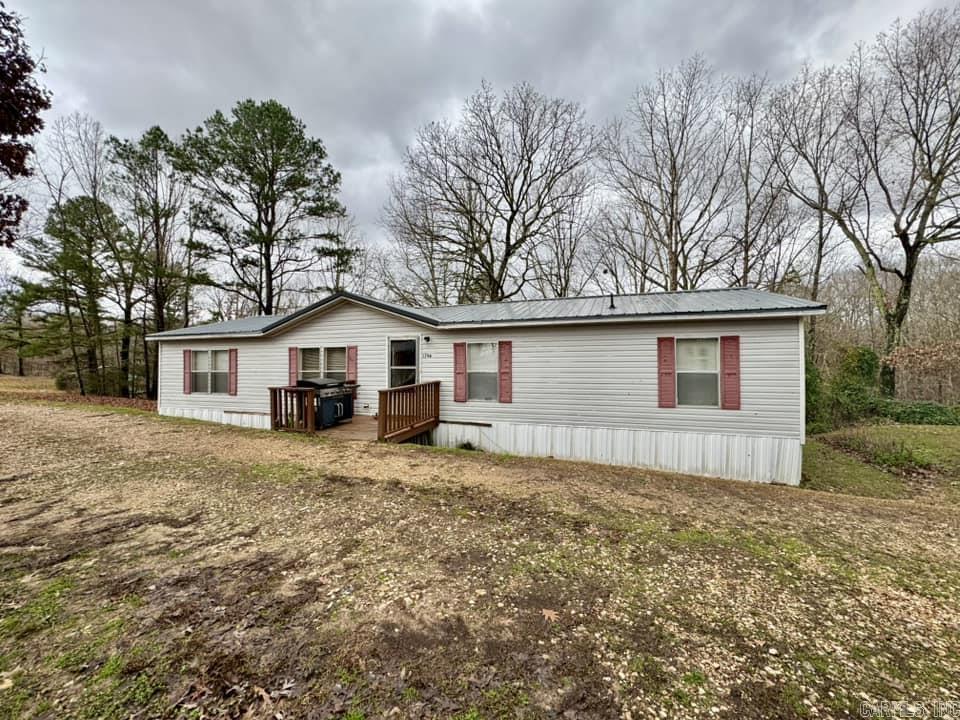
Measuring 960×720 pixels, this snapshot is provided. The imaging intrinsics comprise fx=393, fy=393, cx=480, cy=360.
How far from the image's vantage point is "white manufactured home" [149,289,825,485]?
761 cm

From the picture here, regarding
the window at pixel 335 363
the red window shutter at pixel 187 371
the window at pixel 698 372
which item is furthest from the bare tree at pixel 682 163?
the red window shutter at pixel 187 371

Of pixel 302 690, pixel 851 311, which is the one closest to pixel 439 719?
pixel 302 690

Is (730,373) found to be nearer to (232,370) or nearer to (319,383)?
(319,383)

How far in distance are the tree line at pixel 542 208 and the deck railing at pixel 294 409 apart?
10749 mm

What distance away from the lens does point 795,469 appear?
292 inches

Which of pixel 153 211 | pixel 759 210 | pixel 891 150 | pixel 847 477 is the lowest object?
pixel 847 477

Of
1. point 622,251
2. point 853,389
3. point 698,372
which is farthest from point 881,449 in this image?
point 622,251

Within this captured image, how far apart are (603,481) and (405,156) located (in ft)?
62.5

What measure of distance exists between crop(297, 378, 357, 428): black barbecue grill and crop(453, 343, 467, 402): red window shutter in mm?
2974

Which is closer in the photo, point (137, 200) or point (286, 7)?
point (286, 7)

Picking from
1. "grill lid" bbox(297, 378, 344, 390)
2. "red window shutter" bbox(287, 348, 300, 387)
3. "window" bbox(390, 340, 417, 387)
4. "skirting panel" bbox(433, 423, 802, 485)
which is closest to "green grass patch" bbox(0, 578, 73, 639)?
"grill lid" bbox(297, 378, 344, 390)

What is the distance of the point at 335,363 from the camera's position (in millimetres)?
11359

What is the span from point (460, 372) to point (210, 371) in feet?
28.2

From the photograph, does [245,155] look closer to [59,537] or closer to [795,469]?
[59,537]
